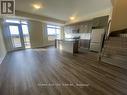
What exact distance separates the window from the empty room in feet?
2.52

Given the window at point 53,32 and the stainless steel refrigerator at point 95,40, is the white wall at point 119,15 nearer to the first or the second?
the stainless steel refrigerator at point 95,40

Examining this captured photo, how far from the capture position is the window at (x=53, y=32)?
27.1 ft

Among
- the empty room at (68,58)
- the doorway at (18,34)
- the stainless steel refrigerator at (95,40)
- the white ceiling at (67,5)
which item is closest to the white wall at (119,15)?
the empty room at (68,58)

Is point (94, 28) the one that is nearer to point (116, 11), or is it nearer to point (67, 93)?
point (116, 11)

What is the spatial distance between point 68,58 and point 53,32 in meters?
5.59

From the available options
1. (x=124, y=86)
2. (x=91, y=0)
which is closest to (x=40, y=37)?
(x=91, y=0)

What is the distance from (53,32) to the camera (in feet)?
28.6

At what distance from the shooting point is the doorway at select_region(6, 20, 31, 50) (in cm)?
534

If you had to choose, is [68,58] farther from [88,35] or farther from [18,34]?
[18,34]

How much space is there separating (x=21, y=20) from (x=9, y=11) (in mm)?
4439

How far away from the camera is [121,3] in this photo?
3.15 m

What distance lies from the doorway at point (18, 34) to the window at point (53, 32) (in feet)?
8.24

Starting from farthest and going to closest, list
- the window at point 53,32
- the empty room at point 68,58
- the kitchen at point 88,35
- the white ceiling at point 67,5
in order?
the window at point 53,32, the kitchen at point 88,35, the white ceiling at point 67,5, the empty room at point 68,58

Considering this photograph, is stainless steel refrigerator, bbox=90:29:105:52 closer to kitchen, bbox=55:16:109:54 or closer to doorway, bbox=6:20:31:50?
kitchen, bbox=55:16:109:54
